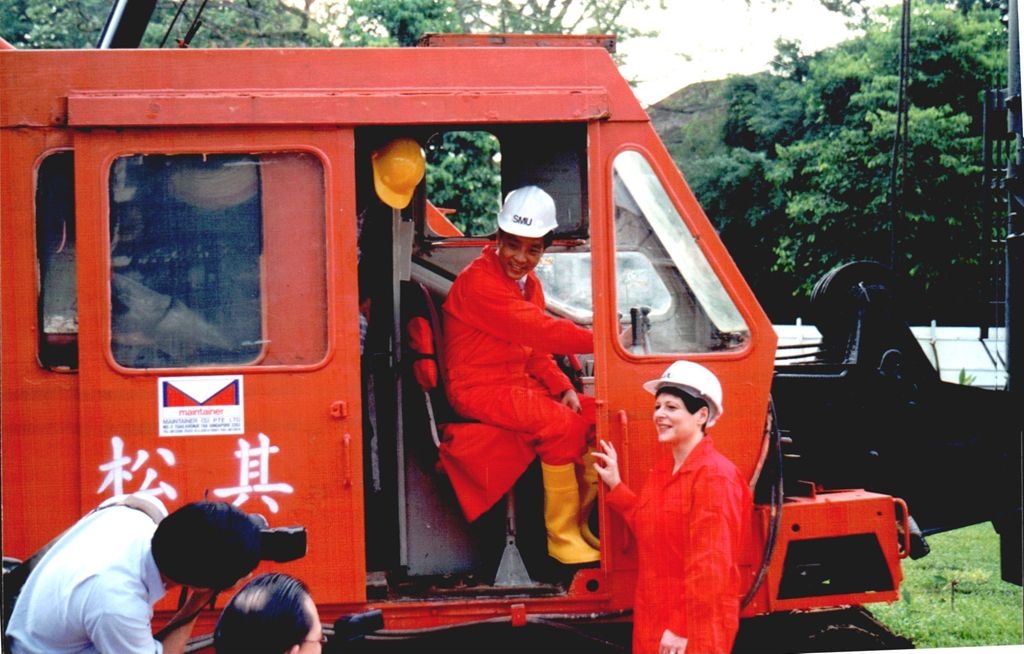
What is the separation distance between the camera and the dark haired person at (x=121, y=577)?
2766 mm

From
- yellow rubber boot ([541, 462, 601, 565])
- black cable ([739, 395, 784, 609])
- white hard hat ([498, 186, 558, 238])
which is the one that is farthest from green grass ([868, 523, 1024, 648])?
white hard hat ([498, 186, 558, 238])

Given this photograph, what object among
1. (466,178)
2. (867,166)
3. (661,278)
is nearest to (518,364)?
(661,278)

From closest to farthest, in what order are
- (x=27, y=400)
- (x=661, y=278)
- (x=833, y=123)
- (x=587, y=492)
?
(x=27, y=400) → (x=661, y=278) → (x=587, y=492) → (x=833, y=123)

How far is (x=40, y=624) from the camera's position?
2.81 m

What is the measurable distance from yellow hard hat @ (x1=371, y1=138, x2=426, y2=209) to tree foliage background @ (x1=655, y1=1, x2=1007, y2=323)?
11.2 m

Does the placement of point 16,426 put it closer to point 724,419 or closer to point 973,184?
point 724,419

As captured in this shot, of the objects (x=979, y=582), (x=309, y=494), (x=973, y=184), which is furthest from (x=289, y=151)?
(x=973, y=184)

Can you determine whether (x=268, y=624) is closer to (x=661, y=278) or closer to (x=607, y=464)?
(x=607, y=464)

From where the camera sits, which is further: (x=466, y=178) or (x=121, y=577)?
(x=466, y=178)

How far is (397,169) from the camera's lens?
4.44 metres

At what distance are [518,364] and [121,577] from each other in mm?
2233

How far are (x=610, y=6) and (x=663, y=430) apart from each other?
2141cm

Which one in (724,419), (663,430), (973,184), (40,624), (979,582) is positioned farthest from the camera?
(973,184)

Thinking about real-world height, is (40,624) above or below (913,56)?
below
